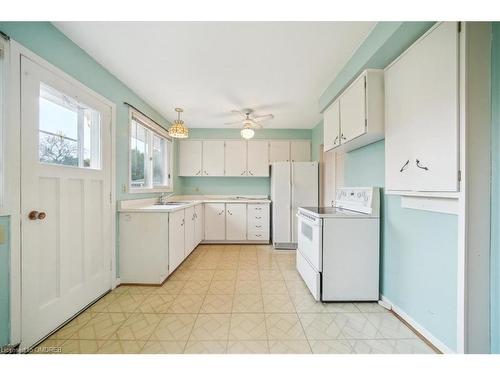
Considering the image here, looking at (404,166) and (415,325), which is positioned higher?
(404,166)

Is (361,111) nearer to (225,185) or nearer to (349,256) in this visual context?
(349,256)

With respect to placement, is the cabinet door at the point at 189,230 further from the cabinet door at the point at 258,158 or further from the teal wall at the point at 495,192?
the teal wall at the point at 495,192

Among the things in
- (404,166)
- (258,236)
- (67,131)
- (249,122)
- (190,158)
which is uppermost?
(249,122)

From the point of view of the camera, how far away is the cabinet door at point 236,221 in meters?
3.92

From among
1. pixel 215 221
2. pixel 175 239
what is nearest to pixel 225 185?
pixel 215 221

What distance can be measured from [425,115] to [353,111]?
2.21 ft

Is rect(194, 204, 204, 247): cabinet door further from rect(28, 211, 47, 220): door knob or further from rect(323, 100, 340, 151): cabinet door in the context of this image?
rect(323, 100, 340, 151): cabinet door

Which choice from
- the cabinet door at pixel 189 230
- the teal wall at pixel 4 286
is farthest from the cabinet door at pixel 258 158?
the teal wall at pixel 4 286

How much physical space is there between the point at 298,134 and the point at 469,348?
3839 mm

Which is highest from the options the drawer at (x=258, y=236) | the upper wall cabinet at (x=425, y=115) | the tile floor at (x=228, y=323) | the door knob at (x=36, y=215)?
the upper wall cabinet at (x=425, y=115)

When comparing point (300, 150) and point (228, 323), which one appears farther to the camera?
point (300, 150)

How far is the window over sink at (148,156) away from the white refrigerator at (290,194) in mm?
2120

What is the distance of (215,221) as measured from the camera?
3939 mm

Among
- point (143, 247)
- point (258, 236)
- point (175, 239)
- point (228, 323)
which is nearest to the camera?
point (228, 323)
